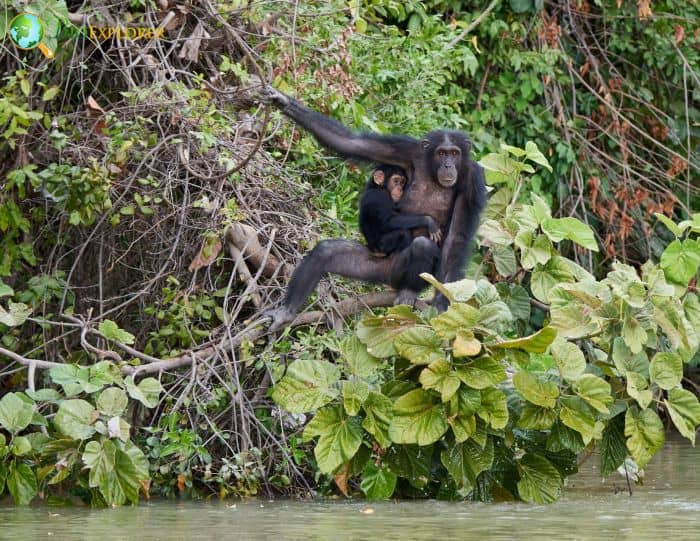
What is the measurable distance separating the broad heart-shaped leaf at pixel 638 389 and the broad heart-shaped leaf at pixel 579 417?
27cm

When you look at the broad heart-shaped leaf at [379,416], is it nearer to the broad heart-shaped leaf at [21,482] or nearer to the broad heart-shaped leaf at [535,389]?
the broad heart-shaped leaf at [535,389]

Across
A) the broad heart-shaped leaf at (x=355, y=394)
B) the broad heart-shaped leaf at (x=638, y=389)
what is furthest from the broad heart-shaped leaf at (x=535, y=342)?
the broad heart-shaped leaf at (x=355, y=394)

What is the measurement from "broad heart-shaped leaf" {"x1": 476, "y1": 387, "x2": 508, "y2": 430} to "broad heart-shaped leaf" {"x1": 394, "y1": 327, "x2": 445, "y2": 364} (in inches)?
13.9

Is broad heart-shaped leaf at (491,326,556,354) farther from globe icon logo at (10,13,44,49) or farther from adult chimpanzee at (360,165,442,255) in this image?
globe icon logo at (10,13,44,49)

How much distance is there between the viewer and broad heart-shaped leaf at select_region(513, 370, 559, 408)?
727cm

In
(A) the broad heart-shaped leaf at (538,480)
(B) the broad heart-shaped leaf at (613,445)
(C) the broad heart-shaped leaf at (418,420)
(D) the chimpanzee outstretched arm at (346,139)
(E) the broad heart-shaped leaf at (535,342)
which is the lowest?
(A) the broad heart-shaped leaf at (538,480)

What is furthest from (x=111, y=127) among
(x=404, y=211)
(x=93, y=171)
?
(x=404, y=211)

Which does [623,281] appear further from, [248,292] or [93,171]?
[93,171]

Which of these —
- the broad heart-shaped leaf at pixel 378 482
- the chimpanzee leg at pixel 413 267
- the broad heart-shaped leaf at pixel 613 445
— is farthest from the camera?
the chimpanzee leg at pixel 413 267

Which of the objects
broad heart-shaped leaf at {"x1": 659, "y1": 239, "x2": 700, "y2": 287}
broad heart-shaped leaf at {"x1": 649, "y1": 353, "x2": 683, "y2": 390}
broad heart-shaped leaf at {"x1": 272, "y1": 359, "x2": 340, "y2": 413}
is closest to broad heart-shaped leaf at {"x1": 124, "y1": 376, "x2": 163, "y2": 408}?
broad heart-shaped leaf at {"x1": 272, "y1": 359, "x2": 340, "y2": 413}

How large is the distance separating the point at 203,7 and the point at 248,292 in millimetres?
2263

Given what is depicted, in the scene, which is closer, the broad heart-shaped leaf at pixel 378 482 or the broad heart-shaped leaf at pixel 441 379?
the broad heart-shaped leaf at pixel 441 379

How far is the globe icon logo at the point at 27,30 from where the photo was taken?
778cm

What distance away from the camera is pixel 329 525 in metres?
6.62
